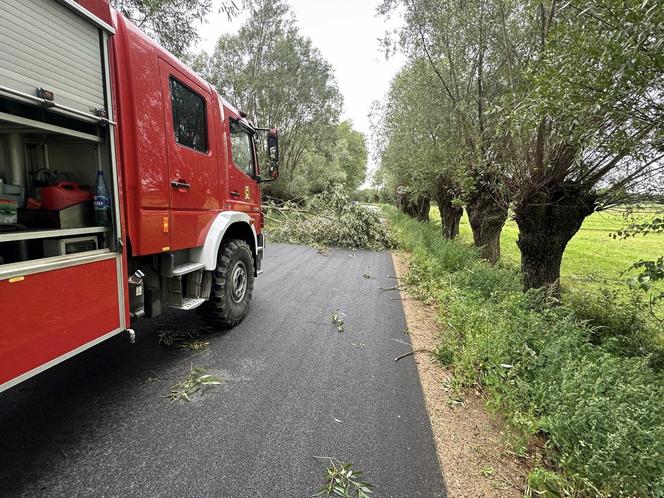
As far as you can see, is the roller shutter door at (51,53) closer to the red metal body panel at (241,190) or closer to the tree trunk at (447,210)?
the red metal body panel at (241,190)

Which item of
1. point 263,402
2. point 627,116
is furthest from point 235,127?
point 627,116

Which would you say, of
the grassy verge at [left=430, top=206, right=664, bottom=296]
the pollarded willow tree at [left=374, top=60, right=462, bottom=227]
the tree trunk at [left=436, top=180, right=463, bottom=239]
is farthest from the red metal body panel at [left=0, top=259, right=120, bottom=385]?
the tree trunk at [left=436, top=180, right=463, bottom=239]

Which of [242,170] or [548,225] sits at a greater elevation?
[242,170]

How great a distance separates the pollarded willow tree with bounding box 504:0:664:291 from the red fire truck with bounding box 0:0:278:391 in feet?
10.6

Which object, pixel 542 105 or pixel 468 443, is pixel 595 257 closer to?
pixel 542 105

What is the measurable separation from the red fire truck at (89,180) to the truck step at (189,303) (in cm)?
2

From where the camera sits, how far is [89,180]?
2326 millimetres

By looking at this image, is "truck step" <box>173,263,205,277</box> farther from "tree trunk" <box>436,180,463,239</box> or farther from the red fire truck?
"tree trunk" <box>436,180,463,239</box>

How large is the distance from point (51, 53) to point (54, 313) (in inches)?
58.3

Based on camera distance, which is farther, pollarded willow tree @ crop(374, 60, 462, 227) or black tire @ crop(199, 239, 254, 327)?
pollarded willow tree @ crop(374, 60, 462, 227)

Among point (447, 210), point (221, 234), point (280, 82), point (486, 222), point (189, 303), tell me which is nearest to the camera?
point (189, 303)

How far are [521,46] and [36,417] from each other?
24.8ft

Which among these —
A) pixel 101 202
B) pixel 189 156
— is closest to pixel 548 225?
pixel 189 156

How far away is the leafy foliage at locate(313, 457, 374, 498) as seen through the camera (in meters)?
1.89
